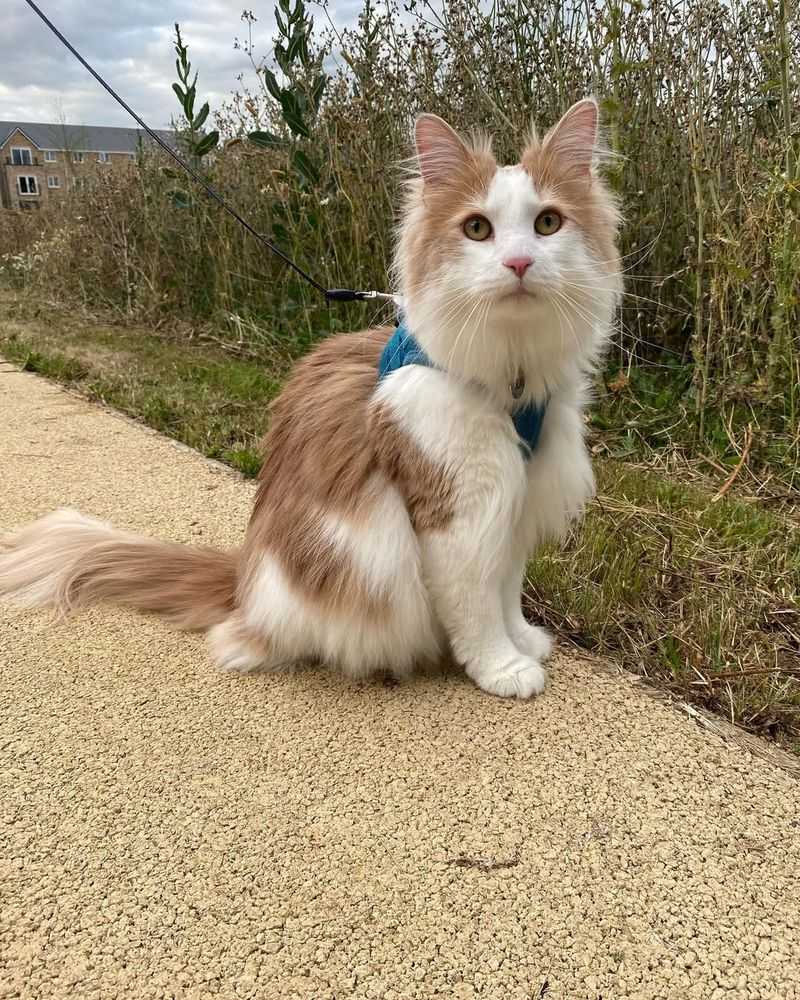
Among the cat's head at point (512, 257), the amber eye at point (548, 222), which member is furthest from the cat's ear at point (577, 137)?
the amber eye at point (548, 222)

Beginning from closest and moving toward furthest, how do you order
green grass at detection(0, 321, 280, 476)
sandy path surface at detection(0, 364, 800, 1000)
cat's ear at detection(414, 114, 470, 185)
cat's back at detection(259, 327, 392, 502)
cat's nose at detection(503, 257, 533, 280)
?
sandy path surface at detection(0, 364, 800, 1000) < cat's nose at detection(503, 257, 533, 280) < cat's ear at detection(414, 114, 470, 185) < cat's back at detection(259, 327, 392, 502) < green grass at detection(0, 321, 280, 476)

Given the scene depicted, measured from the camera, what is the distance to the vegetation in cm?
216

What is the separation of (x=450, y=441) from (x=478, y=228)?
0.44m

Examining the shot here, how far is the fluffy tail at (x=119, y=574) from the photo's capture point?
6.86 ft

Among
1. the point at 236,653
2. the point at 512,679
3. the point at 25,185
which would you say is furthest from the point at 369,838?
the point at 25,185

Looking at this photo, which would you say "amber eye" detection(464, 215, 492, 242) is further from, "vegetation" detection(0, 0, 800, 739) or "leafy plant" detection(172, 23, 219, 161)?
"leafy plant" detection(172, 23, 219, 161)

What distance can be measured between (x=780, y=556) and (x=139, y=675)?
1911 millimetres

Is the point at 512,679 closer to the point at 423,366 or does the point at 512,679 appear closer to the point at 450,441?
the point at 450,441

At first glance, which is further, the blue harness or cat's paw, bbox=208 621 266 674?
cat's paw, bbox=208 621 266 674

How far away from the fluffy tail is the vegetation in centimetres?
97

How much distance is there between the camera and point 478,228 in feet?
5.06

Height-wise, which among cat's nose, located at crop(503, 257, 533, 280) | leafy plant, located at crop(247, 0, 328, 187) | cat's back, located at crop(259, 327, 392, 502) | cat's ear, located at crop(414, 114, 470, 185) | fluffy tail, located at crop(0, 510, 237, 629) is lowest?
fluffy tail, located at crop(0, 510, 237, 629)

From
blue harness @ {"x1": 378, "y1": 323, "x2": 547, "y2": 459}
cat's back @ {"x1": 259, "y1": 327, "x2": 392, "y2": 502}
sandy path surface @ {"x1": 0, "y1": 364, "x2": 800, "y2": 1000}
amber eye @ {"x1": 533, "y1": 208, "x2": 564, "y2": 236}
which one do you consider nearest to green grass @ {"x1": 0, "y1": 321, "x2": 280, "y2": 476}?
cat's back @ {"x1": 259, "y1": 327, "x2": 392, "y2": 502}

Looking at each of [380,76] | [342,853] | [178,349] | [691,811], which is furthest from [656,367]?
[178,349]
